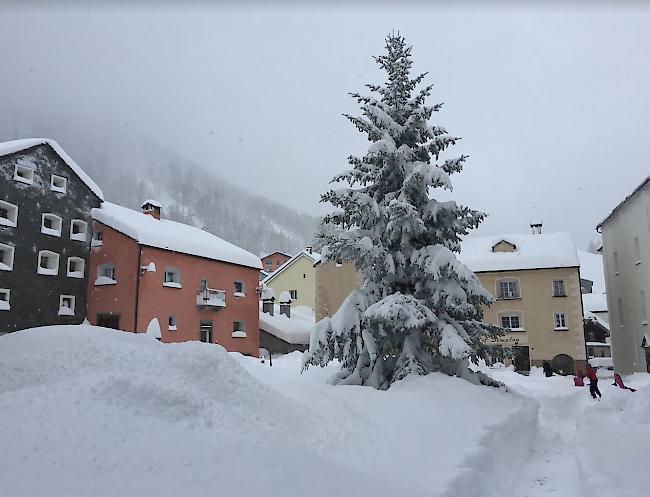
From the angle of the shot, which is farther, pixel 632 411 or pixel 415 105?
pixel 415 105

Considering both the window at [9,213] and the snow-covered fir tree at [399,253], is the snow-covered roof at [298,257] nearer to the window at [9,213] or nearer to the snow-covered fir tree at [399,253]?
the window at [9,213]

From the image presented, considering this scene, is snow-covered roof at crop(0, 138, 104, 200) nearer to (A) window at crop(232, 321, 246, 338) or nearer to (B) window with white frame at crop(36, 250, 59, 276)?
(B) window with white frame at crop(36, 250, 59, 276)

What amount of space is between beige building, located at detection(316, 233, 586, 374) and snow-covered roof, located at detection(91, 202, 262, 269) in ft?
31.7

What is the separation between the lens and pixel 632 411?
12.0 metres

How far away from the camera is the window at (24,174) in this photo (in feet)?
90.1

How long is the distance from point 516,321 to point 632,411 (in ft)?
88.8

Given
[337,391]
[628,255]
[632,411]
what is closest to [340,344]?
[337,391]

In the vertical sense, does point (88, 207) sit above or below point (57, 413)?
above

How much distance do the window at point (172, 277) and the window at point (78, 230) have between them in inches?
201

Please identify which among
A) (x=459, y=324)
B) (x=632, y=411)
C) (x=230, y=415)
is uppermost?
(x=459, y=324)

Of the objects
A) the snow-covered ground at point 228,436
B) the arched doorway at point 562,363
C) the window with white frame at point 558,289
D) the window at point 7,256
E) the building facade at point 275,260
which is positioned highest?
the building facade at point 275,260

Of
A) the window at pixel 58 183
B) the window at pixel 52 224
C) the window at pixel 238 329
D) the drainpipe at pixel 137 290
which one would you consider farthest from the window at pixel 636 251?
the window at pixel 58 183

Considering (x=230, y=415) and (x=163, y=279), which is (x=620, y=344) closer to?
(x=163, y=279)

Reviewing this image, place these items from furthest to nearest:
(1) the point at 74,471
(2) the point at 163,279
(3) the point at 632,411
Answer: (2) the point at 163,279 → (3) the point at 632,411 → (1) the point at 74,471
